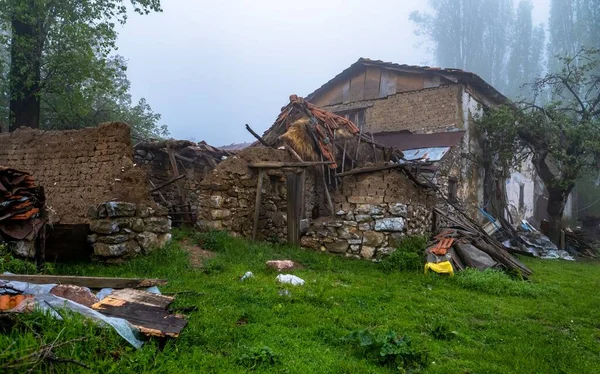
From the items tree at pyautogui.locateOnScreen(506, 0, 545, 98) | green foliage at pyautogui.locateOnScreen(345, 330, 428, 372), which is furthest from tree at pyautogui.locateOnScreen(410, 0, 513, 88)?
green foliage at pyautogui.locateOnScreen(345, 330, 428, 372)

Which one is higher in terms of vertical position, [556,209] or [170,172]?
[170,172]

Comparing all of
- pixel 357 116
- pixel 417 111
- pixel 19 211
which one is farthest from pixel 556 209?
pixel 19 211

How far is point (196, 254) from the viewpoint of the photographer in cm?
667

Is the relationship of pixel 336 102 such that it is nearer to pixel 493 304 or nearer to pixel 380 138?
pixel 380 138

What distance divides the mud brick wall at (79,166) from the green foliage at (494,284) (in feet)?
19.5

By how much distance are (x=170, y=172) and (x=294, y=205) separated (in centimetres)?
456

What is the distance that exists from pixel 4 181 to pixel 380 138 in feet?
45.2

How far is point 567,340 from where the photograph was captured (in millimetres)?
4211

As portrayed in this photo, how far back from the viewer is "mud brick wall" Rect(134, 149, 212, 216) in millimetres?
11047

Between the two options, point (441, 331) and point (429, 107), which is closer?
point (441, 331)

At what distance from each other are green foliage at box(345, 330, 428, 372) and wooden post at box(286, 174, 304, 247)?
5654 millimetres

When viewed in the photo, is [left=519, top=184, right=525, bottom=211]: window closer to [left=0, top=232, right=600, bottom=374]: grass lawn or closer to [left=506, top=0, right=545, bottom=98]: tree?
[left=0, top=232, right=600, bottom=374]: grass lawn

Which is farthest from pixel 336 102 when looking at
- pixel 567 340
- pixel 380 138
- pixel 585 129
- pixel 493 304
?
pixel 567 340

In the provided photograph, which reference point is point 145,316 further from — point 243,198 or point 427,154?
point 427,154
